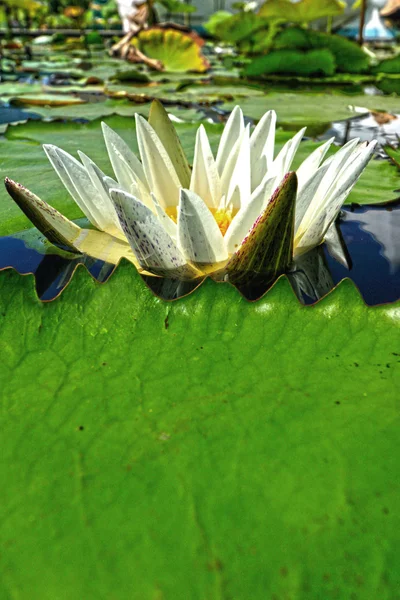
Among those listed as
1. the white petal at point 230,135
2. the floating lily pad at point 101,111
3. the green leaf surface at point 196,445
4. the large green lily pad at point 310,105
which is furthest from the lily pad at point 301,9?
the green leaf surface at point 196,445

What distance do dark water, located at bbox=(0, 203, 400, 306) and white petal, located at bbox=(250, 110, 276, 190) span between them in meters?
0.23

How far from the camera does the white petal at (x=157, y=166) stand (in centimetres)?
100

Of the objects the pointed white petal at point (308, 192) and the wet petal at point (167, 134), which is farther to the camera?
the wet petal at point (167, 134)

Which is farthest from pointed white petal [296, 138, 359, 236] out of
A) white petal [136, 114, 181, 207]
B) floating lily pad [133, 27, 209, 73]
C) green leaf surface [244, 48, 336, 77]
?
floating lily pad [133, 27, 209, 73]

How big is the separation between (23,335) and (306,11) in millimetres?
4084

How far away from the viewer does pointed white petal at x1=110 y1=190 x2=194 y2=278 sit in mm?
710

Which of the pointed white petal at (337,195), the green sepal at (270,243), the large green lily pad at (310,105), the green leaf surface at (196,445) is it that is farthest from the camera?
the large green lily pad at (310,105)

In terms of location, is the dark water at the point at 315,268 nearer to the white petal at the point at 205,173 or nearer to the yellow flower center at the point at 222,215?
the yellow flower center at the point at 222,215

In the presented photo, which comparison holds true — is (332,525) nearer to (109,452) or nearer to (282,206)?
(109,452)

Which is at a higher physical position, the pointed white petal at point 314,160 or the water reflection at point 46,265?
the pointed white petal at point 314,160

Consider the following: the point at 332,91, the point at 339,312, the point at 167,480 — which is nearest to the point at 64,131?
the point at 339,312

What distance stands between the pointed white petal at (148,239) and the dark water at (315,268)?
4 centimetres

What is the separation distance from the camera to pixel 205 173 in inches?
41.0

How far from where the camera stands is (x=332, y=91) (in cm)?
301
